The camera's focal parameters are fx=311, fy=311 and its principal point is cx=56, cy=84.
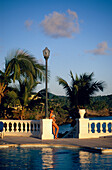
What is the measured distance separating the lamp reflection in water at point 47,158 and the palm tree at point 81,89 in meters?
13.5

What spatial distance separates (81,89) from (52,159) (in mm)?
16139

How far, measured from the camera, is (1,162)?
381 inches

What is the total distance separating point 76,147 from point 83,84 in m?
13.6

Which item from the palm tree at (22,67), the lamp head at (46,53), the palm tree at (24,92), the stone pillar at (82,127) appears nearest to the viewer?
the stone pillar at (82,127)

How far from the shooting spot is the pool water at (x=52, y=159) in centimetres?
903

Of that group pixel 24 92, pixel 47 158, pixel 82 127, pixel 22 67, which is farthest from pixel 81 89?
pixel 47 158

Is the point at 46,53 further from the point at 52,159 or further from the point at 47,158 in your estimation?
the point at 52,159

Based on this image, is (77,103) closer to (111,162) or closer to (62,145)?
(62,145)

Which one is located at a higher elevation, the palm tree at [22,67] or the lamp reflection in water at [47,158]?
the palm tree at [22,67]

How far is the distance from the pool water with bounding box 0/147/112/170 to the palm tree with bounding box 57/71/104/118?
43.9 feet

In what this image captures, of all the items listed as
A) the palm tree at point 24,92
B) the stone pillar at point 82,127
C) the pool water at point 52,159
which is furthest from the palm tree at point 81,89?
the pool water at point 52,159

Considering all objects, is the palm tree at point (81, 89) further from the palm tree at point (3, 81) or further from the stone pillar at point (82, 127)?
the stone pillar at point (82, 127)

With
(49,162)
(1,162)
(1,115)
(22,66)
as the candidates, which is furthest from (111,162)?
(1,115)

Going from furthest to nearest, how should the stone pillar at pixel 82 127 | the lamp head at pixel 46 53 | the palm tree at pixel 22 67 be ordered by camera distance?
1. the palm tree at pixel 22 67
2. the lamp head at pixel 46 53
3. the stone pillar at pixel 82 127
